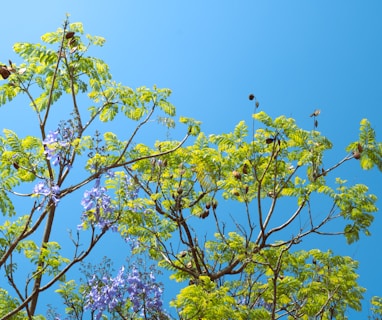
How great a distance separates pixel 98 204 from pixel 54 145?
797mm

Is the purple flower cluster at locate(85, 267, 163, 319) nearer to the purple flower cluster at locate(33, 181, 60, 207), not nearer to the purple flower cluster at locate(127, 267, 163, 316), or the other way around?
the purple flower cluster at locate(127, 267, 163, 316)

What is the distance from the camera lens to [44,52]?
7.58 m

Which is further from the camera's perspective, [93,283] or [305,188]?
[305,188]

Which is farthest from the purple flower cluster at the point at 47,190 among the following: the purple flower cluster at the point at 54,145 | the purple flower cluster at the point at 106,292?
the purple flower cluster at the point at 106,292

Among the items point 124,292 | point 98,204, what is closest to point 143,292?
point 124,292

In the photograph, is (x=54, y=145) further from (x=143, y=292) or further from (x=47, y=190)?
(x=143, y=292)

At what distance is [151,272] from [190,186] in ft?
7.20

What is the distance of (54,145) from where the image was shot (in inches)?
236

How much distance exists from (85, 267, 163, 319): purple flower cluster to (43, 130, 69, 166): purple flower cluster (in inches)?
80.3

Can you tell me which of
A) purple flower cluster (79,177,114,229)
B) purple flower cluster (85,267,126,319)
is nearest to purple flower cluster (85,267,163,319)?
purple flower cluster (85,267,126,319)

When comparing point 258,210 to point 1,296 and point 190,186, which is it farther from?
point 1,296

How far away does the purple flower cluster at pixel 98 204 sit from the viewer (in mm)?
6078

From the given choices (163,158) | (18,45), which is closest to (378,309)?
(163,158)

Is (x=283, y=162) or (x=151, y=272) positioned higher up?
(x=283, y=162)
